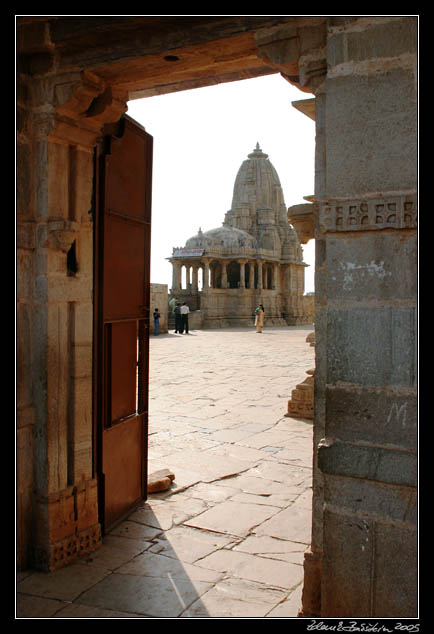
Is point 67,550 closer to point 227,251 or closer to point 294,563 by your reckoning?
point 294,563

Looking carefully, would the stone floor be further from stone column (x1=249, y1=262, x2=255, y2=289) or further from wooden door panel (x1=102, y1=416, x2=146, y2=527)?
stone column (x1=249, y1=262, x2=255, y2=289)

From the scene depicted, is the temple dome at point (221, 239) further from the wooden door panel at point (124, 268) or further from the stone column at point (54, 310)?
the stone column at point (54, 310)

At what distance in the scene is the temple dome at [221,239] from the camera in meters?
35.4

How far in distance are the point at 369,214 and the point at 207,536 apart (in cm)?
284

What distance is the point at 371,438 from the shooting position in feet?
8.71

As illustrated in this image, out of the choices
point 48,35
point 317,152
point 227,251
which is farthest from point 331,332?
point 227,251

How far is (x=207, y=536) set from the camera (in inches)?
167

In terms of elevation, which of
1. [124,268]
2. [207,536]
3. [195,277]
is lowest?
[207,536]

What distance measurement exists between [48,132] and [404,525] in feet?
10.5

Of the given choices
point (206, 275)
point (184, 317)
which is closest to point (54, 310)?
point (184, 317)

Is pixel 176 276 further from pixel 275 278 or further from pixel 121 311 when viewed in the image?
pixel 121 311

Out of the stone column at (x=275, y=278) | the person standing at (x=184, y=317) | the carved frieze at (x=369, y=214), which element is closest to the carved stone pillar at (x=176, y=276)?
the stone column at (x=275, y=278)

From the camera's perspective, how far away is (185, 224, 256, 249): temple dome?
35406mm

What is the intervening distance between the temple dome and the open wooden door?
30.2 metres
